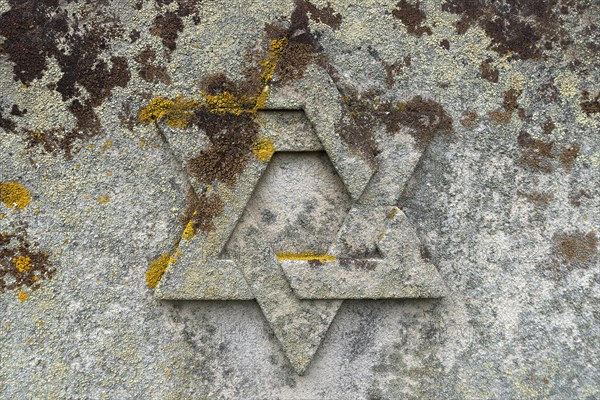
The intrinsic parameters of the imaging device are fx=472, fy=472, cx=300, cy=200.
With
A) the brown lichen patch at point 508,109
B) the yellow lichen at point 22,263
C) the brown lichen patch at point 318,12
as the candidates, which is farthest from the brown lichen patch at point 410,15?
the yellow lichen at point 22,263

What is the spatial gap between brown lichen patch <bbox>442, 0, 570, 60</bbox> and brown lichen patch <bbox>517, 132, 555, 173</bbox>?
0.23 m

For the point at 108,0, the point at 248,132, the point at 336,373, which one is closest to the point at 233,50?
the point at 248,132

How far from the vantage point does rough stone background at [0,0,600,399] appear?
4.09 ft

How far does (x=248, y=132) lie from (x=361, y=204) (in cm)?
36

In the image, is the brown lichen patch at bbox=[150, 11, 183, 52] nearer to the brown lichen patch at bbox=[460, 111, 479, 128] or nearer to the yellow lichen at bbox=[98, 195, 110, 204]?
the yellow lichen at bbox=[98, 195, 110, 204]

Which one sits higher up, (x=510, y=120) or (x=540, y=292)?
(x=510, y=120)

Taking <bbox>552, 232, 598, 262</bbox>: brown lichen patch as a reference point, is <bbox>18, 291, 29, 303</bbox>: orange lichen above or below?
above

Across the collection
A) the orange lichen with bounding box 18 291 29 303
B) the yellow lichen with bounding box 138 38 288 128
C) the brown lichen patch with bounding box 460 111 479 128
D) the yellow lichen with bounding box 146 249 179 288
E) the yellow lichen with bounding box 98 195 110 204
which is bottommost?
the yellow lichen with bounding box 146 249 179 288

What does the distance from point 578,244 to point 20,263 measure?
1525mm

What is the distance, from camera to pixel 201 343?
132 centimetres

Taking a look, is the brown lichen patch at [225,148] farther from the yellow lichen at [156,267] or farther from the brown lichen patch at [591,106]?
the brown lichen patch at [591,106]

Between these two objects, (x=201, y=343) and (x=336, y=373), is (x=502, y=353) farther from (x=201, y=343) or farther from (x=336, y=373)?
(x=201, y=343)

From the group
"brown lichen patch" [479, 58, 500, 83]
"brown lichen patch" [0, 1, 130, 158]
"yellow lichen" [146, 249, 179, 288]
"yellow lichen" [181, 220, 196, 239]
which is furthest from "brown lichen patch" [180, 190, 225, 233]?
"brown lichen patch" [479, 58, 500, 83]

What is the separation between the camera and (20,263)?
1270mm
